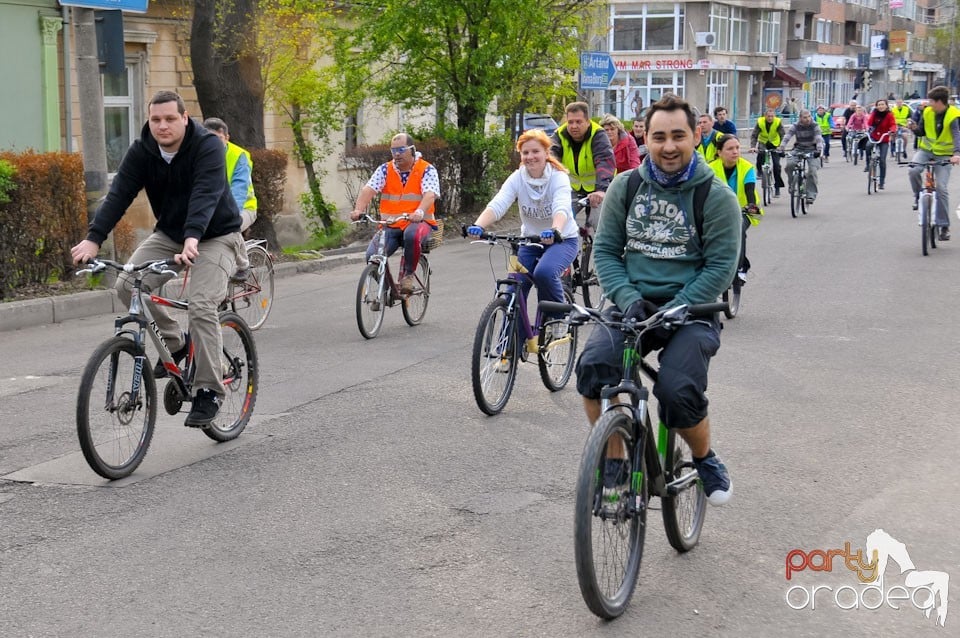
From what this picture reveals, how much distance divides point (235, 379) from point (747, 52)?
70.6m

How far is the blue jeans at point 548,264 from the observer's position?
8.28 m

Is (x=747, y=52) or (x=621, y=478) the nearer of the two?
(x=621, y=478)

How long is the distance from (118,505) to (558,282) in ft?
11.2

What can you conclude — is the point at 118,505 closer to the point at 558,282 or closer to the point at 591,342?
the point at 591,342

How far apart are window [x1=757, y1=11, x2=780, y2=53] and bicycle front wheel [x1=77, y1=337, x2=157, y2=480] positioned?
240ft

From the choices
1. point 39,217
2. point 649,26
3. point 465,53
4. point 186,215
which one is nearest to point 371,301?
point 39,217

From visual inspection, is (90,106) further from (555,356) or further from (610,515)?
(610,515)

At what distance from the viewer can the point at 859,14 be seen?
308ft

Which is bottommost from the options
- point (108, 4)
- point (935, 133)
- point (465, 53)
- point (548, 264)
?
point (548, 264)

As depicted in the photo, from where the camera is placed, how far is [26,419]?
25.6ft

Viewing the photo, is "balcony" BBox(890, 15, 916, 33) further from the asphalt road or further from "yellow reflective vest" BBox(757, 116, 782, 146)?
the asphalt road

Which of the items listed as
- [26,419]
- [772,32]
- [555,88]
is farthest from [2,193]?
[772,32]

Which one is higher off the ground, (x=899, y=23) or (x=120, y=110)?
(x=899, y=23)

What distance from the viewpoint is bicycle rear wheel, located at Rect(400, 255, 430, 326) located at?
11.4 m
